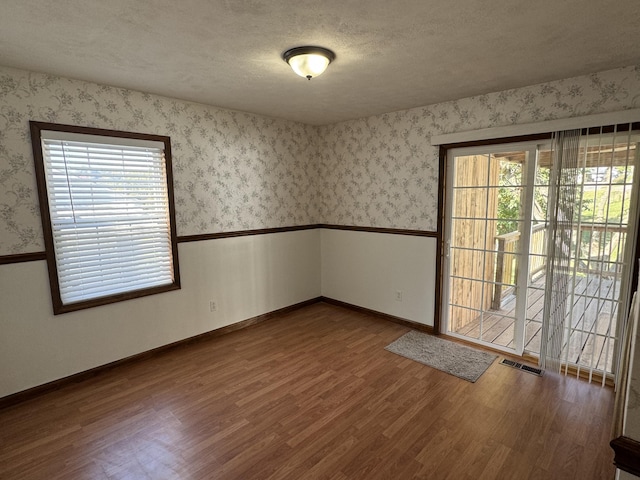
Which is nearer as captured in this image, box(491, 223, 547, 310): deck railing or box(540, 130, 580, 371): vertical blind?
box(540, 130, 580, 371): vertical blind

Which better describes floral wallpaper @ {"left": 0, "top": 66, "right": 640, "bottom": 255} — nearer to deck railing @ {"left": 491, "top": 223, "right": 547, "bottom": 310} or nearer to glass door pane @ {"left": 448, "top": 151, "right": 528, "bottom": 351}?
glass door pane @ {"left": 448, "top": 151, "right": 528, "bottom": 351}

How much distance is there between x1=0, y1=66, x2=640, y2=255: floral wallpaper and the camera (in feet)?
8.20

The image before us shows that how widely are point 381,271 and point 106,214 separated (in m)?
3.00

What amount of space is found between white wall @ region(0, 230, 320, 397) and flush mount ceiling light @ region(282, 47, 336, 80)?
2.11 m

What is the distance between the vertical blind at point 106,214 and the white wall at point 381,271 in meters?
2.21

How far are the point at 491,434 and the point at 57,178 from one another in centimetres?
371

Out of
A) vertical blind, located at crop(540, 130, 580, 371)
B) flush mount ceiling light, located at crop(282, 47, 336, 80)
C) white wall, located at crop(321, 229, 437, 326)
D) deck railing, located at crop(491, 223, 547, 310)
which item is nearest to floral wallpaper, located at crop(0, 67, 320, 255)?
white wall, located at crop(321, 229, 437, 326)

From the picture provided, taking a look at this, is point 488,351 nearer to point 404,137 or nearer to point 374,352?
point 374,352

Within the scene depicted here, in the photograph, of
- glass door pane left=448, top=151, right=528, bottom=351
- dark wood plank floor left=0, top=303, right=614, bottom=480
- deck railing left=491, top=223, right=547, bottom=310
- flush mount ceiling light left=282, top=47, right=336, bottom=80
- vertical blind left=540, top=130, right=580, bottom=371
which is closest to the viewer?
dark wood plank floor left=0, top=303, right=614, bottom=480

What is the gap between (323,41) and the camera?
2.03 meters

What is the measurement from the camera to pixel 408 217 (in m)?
3.85

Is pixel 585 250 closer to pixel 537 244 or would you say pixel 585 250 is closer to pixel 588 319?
pixel 537 244

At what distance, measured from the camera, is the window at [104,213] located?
2.64 m

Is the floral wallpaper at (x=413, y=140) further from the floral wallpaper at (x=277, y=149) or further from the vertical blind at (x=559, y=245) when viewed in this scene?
the vertical blind at (x=559, y=245)
